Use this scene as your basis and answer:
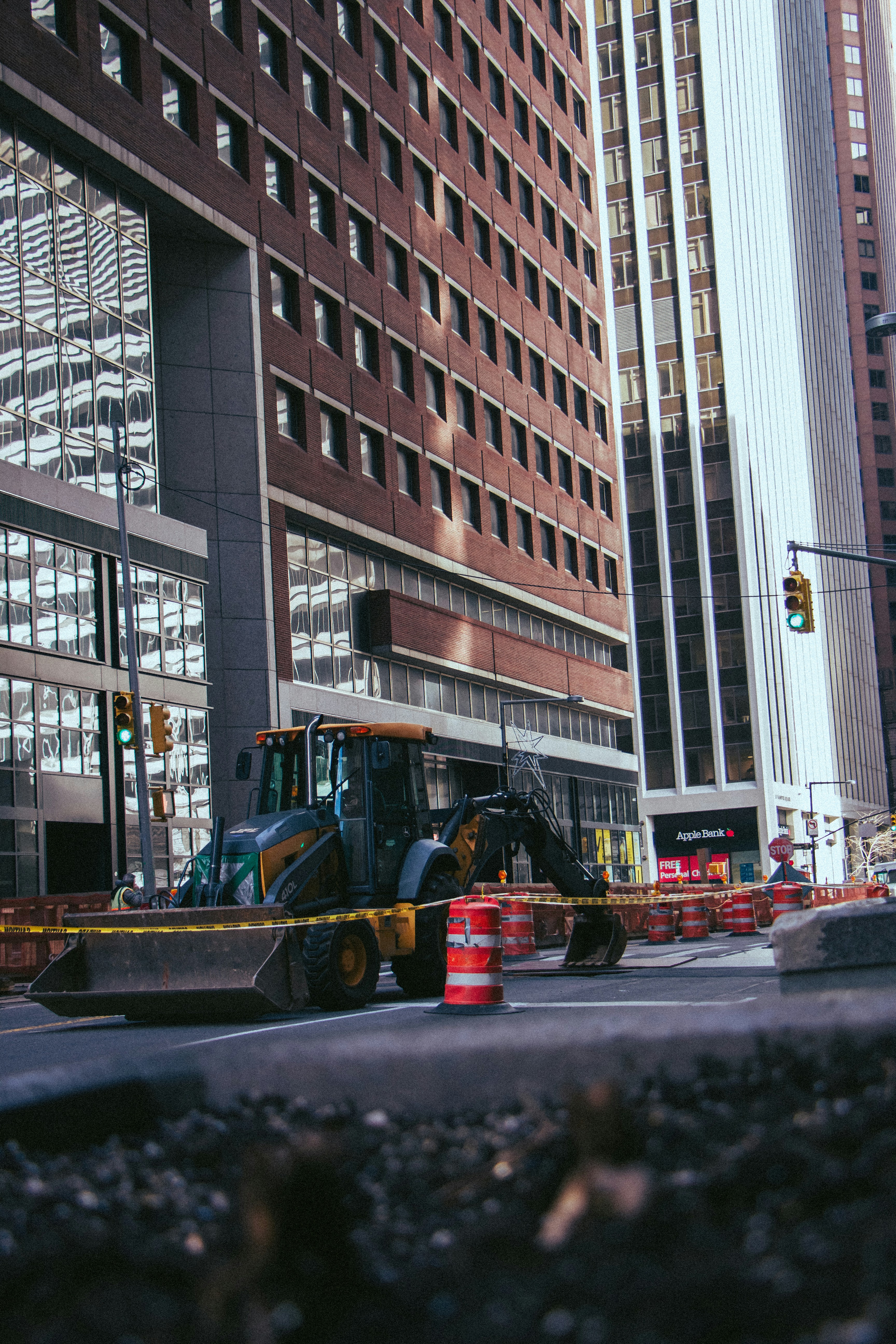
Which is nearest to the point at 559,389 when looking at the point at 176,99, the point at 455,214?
the point at 455,214

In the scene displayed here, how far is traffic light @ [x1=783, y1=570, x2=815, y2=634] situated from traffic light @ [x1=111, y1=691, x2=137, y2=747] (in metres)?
12.0

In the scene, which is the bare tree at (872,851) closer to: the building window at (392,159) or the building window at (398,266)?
the building window at (398,266)

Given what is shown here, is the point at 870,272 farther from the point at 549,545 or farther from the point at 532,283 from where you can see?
the point at 549,545

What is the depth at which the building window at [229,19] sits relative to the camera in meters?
37.7

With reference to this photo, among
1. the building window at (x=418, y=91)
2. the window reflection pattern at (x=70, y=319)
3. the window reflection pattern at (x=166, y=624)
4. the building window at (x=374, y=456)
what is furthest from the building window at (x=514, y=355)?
the window reflection pattern at (x=166, y=624)

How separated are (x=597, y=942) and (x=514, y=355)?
129 feet

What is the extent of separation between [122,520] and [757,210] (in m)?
86.0

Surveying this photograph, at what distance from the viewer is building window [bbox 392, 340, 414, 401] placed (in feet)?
148

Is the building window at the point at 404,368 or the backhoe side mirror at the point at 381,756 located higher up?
the building window at the point at 404,368

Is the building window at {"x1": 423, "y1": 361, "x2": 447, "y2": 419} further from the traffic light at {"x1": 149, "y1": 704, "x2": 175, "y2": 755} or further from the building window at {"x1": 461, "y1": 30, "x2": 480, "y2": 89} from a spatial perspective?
the traffic light at {"x1": 149, "y1": 704, "x2": 175, "y2": 755}

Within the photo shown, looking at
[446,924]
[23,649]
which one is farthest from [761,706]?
Result: [446,924]

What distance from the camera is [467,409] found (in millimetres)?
50406

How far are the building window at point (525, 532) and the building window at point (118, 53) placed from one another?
23.6 meters

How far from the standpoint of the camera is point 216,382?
3697 centimetres
